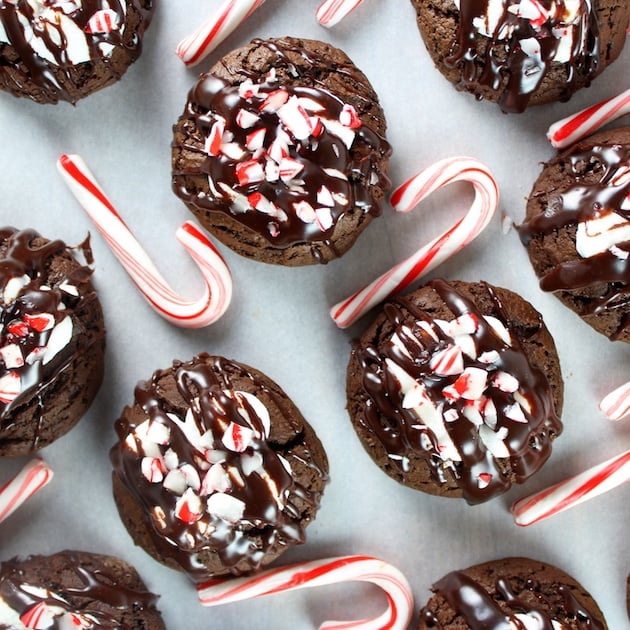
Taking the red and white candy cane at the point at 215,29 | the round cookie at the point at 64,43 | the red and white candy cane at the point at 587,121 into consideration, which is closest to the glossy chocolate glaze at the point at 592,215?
the red and white candy cane at the point at 587,121

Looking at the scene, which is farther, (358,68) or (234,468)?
(358,68)

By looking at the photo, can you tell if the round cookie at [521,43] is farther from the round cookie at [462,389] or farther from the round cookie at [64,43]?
the round cookie at [64,43]

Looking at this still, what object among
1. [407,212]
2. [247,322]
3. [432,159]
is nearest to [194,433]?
[247,322]

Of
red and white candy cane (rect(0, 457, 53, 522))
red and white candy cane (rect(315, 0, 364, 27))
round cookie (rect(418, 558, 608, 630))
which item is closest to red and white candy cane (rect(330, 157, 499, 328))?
red and white candy cane (rect(315, 0, 364, 27))

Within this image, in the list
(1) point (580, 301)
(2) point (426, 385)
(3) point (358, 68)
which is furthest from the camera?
(3) point (358, 68)

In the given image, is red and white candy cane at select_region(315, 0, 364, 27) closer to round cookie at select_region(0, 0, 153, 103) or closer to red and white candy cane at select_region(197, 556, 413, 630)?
round cookie at select_region(0, 0, 153, 103)

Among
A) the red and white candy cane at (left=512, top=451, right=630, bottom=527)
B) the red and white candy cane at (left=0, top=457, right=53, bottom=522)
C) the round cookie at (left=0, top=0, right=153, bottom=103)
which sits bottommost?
the red and white candy cane at (left=512, top=451, right=630, bottom=527)

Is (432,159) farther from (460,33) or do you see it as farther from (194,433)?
(194,433)
